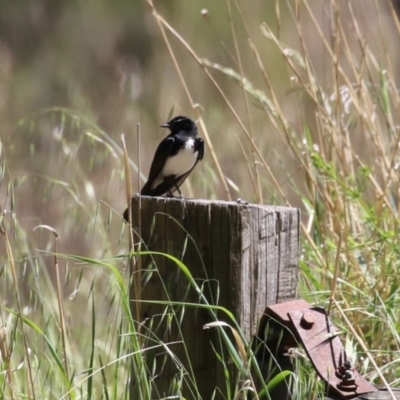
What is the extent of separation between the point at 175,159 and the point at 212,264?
182 centimetres

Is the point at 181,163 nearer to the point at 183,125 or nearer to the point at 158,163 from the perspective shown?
the point at 158,163

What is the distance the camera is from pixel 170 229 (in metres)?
1.88

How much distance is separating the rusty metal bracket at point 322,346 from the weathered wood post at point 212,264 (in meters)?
0.05

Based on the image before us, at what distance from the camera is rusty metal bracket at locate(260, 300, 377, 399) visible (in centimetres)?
183

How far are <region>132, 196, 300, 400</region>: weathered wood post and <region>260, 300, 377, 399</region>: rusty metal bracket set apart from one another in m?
0.05

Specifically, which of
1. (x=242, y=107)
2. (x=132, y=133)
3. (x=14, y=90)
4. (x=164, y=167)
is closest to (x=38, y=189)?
(x=132, y=133)

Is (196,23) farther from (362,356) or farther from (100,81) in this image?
(362,356)

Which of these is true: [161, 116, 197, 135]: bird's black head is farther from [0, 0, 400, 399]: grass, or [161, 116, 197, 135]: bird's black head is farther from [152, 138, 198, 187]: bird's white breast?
[0, 0, 400, 399]: grass

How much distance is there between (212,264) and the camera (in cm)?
184

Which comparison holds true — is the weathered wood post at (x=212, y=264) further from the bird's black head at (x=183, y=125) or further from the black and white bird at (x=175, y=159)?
the bird's black head at (x=183, y=125)

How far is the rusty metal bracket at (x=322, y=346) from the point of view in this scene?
183 cm

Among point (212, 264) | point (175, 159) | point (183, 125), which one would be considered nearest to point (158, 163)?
point (175, 159)

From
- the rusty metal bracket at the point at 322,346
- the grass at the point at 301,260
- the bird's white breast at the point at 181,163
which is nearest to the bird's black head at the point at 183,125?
A: the bird's white breast at the point at 181,163

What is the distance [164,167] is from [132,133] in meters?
3.04
